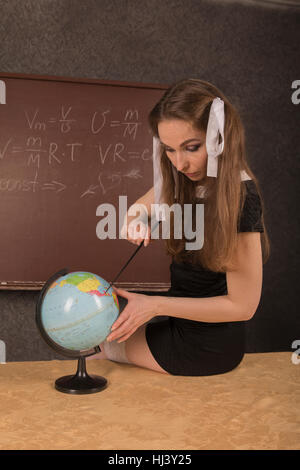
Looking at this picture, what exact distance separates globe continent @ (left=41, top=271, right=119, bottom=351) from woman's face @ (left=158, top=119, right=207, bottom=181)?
50 centimetres

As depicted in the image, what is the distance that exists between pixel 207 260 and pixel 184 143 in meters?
0.40

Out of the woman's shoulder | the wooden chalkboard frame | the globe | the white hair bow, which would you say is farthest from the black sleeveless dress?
the wooden chalkboard frame

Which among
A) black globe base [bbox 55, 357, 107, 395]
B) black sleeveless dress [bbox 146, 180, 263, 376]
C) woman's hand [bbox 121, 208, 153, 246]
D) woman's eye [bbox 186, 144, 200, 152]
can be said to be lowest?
black globe base [bbox 55, 357, 107, 395]

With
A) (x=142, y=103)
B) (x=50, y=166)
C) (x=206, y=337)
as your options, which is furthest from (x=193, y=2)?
(x=206, y=337)

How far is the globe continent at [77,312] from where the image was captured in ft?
4.09

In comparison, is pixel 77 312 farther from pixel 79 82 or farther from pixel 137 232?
pixel 79 82

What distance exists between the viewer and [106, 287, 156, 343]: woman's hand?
4.40 feet

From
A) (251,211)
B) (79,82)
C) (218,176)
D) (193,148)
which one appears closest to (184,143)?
(193,148)

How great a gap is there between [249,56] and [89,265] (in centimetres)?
168

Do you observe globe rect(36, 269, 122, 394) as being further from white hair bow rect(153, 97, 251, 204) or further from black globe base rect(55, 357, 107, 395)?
white hair bow rect(153, 97, 251, 204)

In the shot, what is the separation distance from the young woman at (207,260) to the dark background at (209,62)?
130cm

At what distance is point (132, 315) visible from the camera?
54.1 inches

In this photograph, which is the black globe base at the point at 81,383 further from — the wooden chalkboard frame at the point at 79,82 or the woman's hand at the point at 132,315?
the wooden chalkboard frame at the point at 79,82

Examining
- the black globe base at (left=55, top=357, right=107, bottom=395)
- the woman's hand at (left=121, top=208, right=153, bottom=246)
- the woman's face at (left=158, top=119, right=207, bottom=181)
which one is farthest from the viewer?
the woman's hand at (left=121, top=208, right=153, bottom=246)
